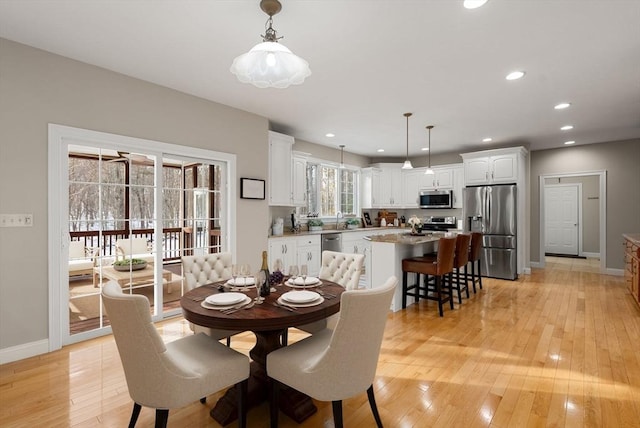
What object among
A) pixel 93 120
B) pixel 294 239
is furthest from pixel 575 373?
pixel 93 120

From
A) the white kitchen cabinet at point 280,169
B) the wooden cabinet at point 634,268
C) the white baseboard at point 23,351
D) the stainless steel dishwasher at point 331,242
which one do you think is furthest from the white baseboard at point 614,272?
the white baseboard at point 23,351

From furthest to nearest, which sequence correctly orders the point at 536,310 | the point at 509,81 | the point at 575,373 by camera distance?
the point at 536,310 < the point at 509,81 < the point at 575,373

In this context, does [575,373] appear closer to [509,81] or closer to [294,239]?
[509,81]

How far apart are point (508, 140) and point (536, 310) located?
3.35 meters

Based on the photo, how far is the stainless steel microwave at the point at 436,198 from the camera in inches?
270

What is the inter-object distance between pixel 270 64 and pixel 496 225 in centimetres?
551

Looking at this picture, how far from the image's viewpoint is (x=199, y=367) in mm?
1638

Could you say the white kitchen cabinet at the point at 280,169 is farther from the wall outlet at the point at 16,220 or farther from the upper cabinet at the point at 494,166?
the upper cabinet at the point at 494,166

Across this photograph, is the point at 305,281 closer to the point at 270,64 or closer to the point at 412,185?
the point at 270,64

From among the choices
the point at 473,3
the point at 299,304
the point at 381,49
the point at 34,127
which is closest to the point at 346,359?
the point at 299,304

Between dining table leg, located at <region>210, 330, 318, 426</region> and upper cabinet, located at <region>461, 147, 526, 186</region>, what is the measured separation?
5575mm

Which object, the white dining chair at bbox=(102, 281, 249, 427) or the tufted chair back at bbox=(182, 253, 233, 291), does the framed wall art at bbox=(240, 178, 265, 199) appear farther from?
the white dining chair at bbox=(102, 281, 249, 427)

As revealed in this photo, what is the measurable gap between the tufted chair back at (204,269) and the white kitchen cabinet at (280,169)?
202cm

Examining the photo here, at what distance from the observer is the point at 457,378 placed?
241 cm
